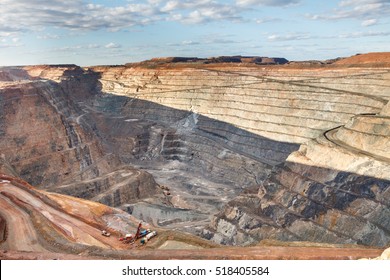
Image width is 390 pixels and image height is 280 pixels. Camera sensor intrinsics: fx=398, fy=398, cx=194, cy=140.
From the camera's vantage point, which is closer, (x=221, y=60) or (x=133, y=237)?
(x=133, y=237)

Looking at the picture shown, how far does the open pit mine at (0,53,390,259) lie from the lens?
2748 cm

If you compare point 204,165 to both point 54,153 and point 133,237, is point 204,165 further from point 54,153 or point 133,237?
point 133,237

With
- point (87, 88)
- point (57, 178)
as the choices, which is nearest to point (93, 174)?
point (57, 178)

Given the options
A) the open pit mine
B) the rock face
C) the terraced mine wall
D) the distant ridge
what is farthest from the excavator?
the distant ridge

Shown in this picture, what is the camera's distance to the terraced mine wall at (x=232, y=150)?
31.7 m

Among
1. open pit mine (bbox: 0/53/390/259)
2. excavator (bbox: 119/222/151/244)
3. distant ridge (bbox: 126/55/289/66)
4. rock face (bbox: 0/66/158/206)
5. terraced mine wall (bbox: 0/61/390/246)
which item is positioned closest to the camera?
open pit mine (bbox: 0/53/390/259)

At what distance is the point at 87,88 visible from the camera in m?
105

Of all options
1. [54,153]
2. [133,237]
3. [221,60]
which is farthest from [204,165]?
[221,60]

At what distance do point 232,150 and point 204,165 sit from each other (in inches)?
185

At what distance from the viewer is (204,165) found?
194 ft

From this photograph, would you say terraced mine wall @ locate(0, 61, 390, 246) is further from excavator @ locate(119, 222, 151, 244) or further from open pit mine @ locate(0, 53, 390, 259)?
excavator @ locate(119, 222, 151, 244)

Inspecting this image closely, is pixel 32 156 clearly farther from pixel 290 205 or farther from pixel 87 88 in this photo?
pixel 87 88

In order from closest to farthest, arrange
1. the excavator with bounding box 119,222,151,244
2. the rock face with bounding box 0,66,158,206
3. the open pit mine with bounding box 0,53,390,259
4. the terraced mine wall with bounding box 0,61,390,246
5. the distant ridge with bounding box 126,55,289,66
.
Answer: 1. the open pit mine with bounding box 0,53,390,259
2. the excavator with bounding box 119,222,151,244
3. the terraced mine wall with bounding box 0,61,390,246
4. the rock face with bounding box 0,66,158,206
5. the distant ridge with bounding box 126,55,289,66

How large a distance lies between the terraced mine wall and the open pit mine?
0.15 m
